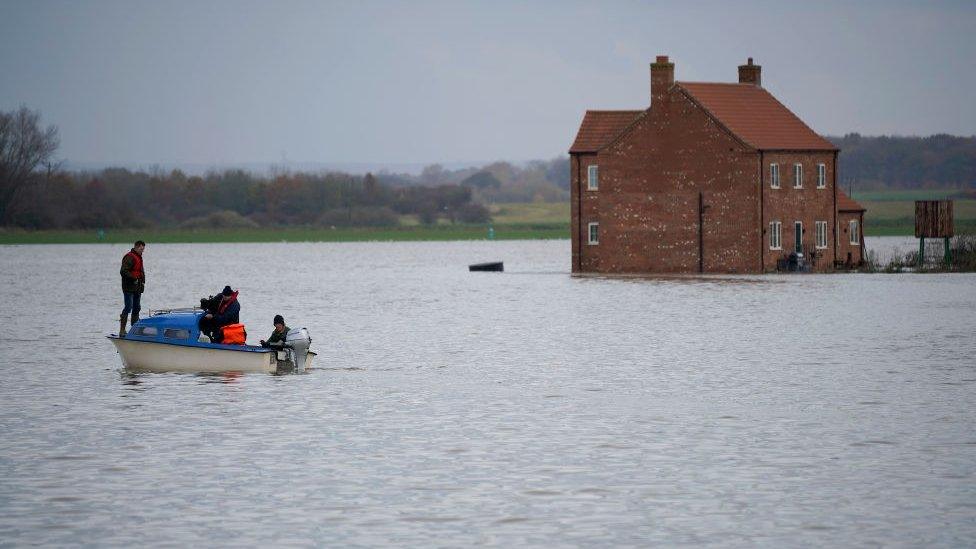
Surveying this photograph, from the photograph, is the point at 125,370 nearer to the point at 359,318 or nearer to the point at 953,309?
the point at 359,318

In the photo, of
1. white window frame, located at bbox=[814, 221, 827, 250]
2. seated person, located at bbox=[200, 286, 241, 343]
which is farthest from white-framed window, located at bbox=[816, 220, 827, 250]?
seated person, located at bbox=[200, 286, 241, 343]

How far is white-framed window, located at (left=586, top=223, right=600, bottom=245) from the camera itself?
83488 millimetres

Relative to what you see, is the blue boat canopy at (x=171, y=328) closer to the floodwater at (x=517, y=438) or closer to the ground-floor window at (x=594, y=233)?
the floodwater at (x=517, y=438)

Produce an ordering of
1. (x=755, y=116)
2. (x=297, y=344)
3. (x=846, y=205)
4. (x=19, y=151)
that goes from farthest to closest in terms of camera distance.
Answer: (x=19, y=151) < (x=846, y=205) < (x=755, y=116) < (x=297, y=344)

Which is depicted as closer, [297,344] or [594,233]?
[297,344]

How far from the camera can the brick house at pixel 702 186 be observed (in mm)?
78688

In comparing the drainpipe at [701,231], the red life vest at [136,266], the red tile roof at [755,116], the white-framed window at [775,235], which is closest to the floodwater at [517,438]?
the red life vest at [136,266]

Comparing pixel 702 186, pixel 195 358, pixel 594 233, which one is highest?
pixel 702 186

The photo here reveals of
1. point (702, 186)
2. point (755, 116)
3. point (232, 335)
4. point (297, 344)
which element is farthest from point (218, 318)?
point (755, 116)

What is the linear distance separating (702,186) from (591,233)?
729 centimetres

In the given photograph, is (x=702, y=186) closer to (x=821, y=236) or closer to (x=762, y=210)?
(x=762, y=210)

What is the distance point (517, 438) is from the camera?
2320 cm

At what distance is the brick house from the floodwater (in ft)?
93.9

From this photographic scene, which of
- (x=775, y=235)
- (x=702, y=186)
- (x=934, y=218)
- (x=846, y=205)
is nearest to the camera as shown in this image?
(x=702, y=186)
